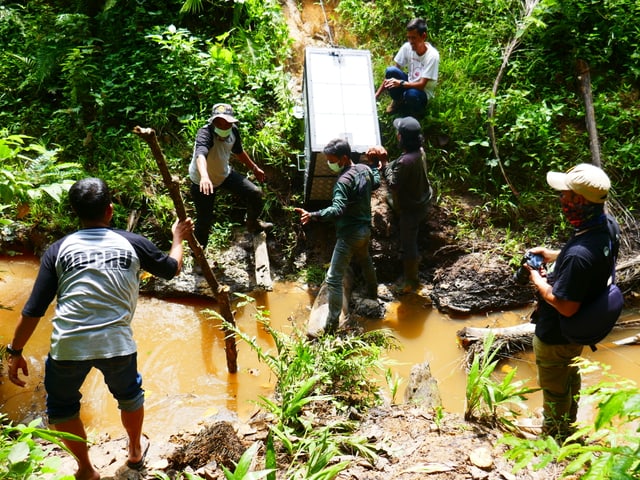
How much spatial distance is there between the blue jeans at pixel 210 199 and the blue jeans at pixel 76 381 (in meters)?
2.58

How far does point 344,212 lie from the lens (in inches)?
200

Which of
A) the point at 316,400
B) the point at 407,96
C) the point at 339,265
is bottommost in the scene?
the point at 316,400

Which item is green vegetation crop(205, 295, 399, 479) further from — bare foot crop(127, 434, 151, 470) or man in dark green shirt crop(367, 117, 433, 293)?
man in dark green shirt crop(367, 117, 433, 293)

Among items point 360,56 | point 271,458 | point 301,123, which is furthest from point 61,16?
point 271,458

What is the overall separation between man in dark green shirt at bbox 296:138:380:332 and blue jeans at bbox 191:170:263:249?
3.15 feet

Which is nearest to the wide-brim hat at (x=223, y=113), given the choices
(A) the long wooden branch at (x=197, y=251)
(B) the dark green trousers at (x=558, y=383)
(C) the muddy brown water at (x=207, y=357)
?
(A) the long wooden branch at (x=197, y=251)

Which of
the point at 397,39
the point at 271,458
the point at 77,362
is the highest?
the point at 397,39

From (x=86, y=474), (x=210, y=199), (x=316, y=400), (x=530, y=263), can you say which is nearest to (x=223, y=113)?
(x=210, y=199)

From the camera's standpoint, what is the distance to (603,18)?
740cm

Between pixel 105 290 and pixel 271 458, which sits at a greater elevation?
pixel 105 290

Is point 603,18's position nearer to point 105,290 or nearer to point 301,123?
point 301,123

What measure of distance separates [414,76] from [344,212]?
2427 mm

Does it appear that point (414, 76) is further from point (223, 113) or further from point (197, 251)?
point (197, 251)

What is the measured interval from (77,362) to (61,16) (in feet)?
20.4
